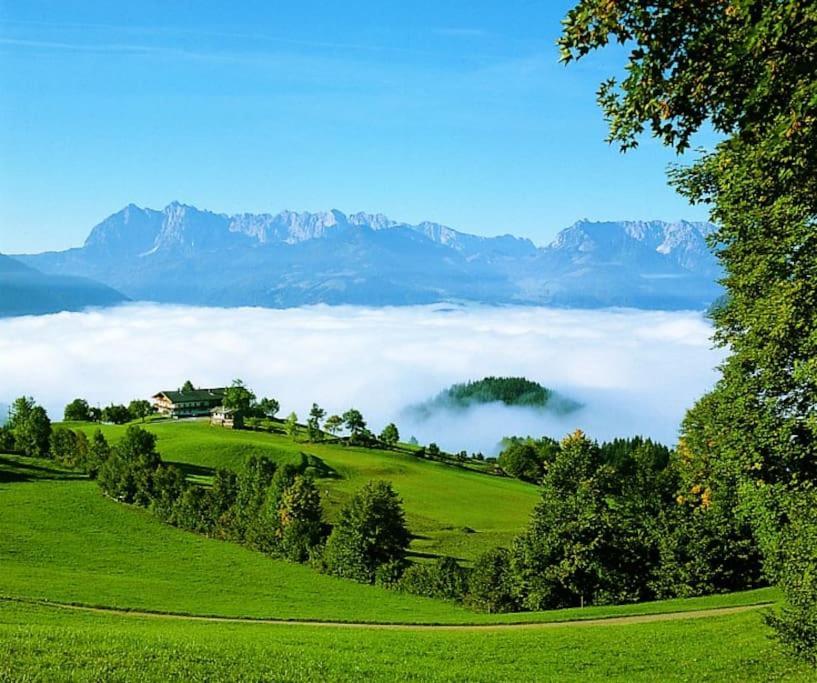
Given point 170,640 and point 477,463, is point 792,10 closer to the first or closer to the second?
point 170,640

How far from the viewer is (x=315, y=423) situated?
5399 inches

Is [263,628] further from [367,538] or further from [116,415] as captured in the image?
[116,415]

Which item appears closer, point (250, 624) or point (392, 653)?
point (392, 653)

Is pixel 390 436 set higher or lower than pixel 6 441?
higher

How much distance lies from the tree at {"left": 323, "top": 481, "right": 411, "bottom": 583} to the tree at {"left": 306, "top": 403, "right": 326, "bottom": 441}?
80055mm

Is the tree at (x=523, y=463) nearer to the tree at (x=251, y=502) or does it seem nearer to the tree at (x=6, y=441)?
the tree at (x=251, y=502)

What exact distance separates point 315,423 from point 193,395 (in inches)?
2056

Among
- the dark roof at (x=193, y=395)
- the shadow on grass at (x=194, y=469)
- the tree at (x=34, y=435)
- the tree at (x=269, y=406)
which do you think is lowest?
the shadow on grass at (x=194, y=469)

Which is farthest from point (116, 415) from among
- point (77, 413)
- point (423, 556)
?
point (423, 556)

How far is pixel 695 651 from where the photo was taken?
2138cm

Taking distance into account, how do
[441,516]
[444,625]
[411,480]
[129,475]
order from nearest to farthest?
[444,625] → [129,475] → [441,516] → [411,480]

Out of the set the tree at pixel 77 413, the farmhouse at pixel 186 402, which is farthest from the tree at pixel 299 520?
the farmhouse at pixel 186 402

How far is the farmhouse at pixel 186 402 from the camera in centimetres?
16875

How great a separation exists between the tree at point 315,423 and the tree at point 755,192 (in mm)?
107857
